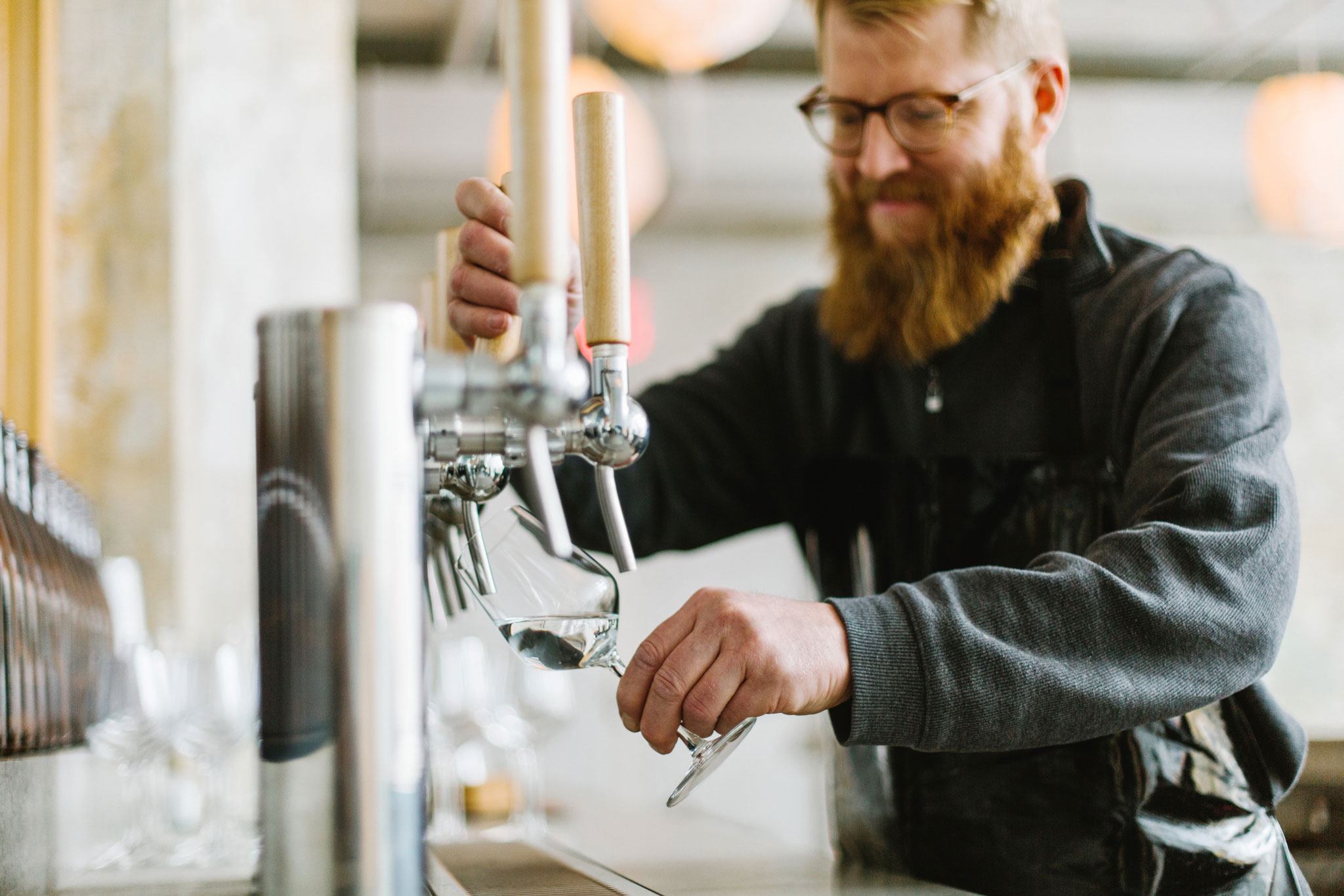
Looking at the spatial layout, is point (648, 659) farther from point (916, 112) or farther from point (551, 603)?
point (916, 112)

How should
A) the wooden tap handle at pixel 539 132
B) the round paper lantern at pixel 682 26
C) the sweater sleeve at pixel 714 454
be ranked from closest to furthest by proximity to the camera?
the wooden tap handle at pixel 539 132 → the sweater sleeve at pixel 714 454 → the round paper lantern at pixel 682 26

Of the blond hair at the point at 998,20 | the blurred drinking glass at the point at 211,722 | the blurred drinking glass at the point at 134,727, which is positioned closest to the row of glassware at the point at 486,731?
the blurred drinking glass at the point at 211,722

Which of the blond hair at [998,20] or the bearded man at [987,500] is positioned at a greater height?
the blond hair at [998,20]

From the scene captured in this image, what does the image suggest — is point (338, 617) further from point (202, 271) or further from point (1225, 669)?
point (202, 271)

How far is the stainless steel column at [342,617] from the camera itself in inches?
19.8

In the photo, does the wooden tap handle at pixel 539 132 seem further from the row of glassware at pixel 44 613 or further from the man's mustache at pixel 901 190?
the man's mustache at pixel 901 190

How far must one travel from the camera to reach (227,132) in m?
2.11

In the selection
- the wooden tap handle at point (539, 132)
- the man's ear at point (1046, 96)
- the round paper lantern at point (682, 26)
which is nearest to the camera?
the wooden tap handle at point (539, 132)

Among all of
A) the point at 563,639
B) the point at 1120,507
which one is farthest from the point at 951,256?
the point at 563,639

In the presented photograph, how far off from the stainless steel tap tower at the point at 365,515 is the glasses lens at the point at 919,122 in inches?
29.8

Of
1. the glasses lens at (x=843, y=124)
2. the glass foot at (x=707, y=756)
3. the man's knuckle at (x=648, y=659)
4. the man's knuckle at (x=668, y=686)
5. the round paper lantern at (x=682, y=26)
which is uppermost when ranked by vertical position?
the round paper lantern at (x=682, y=26)

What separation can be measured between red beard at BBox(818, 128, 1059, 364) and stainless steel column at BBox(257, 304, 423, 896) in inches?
33.7

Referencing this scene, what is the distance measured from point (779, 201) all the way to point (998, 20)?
12.6 feet

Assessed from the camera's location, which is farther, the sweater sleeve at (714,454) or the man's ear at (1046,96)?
the sweater sleeve at (714,454)
